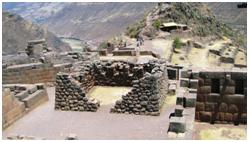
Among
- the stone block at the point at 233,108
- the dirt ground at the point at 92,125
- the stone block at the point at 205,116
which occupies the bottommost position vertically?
the dirt ground at the point at 92,125

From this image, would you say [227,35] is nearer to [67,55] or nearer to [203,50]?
[203,50]

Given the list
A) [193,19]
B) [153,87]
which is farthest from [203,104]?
[193,19]

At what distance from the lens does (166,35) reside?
172ft

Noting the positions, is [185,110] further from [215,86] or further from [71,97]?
[71,97]

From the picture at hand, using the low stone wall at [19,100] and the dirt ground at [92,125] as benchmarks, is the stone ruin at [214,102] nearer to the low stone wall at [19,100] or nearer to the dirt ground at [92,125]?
the dirt ground at [92,125]

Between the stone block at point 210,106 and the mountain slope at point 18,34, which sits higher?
the stone block at point 210,106

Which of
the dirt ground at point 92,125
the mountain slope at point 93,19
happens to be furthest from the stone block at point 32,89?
the mountain slope at point 93,19

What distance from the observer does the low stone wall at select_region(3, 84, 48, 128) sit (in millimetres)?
16828

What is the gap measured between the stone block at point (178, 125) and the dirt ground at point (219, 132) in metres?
0.28

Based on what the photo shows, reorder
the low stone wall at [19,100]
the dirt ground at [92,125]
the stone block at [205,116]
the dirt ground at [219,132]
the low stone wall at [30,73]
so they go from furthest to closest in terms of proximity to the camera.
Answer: the low stone wall at [30,73]
the low stone wall at [19,100]
the dirt ground at [92,125]
the stone block at [205,116]
the dirt ground at [219,132]

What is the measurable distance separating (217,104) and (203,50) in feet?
120

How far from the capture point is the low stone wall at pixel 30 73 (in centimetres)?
2355

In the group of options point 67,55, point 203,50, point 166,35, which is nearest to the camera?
point 67,55

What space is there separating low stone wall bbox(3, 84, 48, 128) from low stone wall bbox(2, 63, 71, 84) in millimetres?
3283
